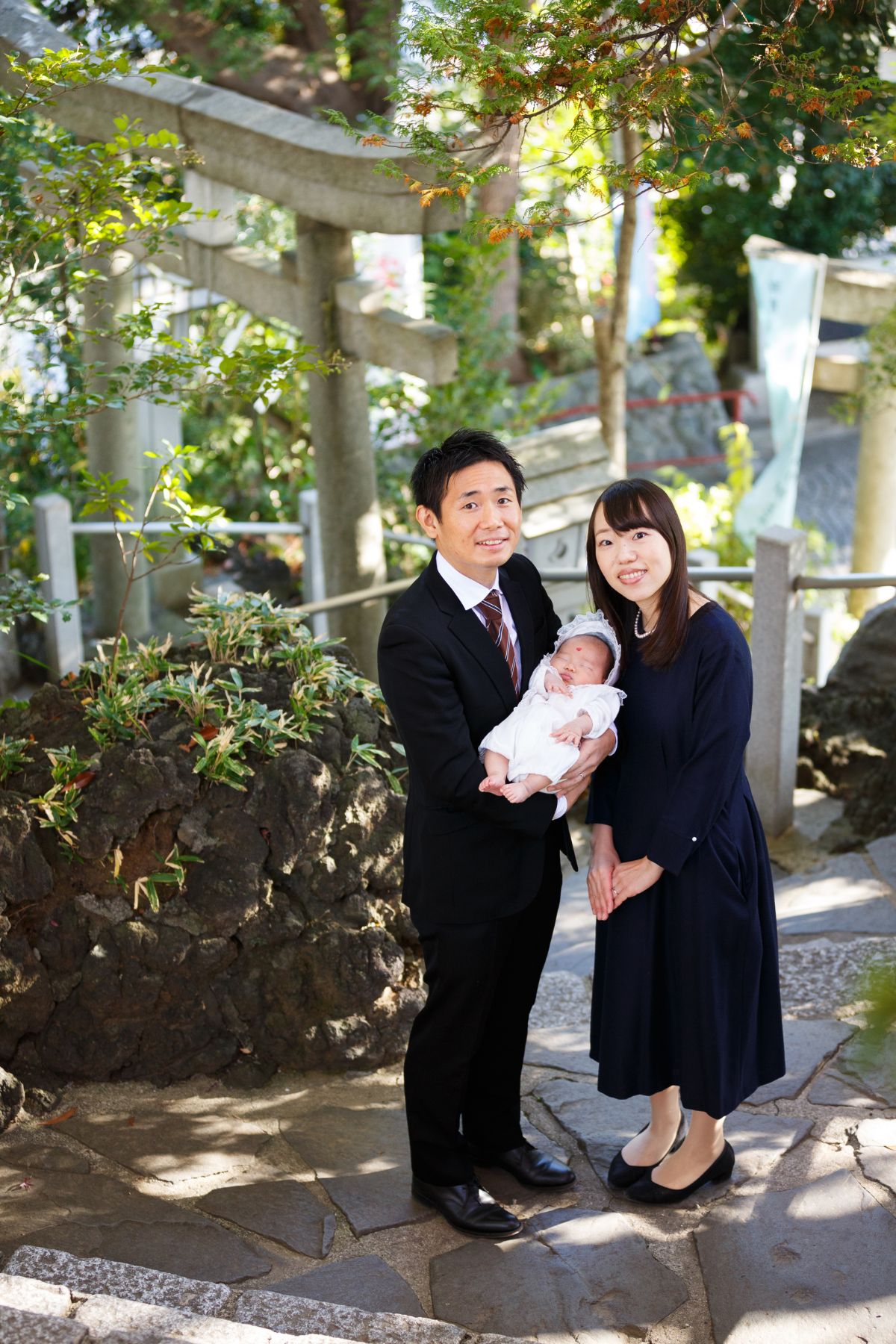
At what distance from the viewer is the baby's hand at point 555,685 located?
2.64 meters

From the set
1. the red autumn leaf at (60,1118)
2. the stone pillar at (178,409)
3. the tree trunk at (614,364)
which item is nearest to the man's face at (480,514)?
the red autumn leaf at (60,1118)

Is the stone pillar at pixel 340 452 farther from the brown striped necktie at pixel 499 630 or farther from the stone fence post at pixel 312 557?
the brown striped necktie at pixel 499 630

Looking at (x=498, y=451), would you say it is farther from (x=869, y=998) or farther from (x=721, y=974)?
(x=869, y=998)

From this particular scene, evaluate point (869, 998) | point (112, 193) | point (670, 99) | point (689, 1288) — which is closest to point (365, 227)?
point (112, 193)

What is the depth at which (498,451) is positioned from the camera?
2.70 meters

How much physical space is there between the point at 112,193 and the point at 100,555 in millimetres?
4067

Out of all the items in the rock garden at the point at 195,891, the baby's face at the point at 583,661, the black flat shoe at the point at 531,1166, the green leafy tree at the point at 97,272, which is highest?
the green leafy tree at the point at 97,272

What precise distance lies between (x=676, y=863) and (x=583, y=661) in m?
0.47

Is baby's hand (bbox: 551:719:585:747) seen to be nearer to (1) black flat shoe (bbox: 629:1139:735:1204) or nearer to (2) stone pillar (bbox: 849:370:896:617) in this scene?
(1) black flat shoe (bbox: 629:1139:735:1204)

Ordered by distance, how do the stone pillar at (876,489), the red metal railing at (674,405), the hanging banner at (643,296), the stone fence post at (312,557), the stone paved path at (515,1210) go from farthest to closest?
the hanging banner at (643,296), the red metal railing at (674,405), the stone pillar at (876,489), the stone fence post at (312,557), the stone paved path at (515,1210)

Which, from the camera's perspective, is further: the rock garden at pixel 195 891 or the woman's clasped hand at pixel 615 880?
the rock garden at pixel 195 891

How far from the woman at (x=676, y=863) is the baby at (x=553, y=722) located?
5.1 inches

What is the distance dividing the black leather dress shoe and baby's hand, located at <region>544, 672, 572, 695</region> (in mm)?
1158

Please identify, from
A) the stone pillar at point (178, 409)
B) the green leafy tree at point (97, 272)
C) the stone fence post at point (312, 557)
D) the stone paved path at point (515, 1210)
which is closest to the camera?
the stone paved path at point (515, 1210)
